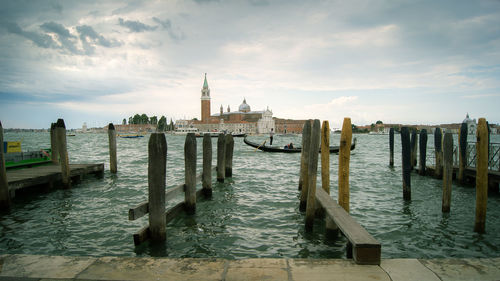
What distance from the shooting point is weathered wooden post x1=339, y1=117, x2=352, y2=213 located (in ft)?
15.8

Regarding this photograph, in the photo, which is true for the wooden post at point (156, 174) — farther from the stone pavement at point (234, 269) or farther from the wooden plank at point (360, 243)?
the wooden plank at point (360, 243)

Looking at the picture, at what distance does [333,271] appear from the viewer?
2596 millimetres

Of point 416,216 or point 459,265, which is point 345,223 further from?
point 416,216

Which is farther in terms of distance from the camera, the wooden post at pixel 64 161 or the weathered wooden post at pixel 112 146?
the weathered wooden post at pixel 112 146

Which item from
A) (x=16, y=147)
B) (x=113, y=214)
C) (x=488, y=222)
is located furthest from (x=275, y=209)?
(x=16, y=147)

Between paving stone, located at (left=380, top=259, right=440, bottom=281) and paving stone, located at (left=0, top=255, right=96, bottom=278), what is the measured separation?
251 cm

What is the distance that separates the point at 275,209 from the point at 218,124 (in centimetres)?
10023

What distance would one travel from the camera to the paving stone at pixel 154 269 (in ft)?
8.30

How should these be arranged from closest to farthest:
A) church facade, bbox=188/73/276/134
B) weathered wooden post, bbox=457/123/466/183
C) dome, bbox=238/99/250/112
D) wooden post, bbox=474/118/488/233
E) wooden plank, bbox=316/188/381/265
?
wooden plank, bbox=316/188/381/265
wooden post, bbox=474/118/488/233
weathered wooden post, bbox=457/123/466/183
church facade, bbox=188/73/276/134
dome, bbox=238/99/250/112

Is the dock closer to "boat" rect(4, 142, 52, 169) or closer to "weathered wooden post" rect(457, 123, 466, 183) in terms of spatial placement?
"boat" rect(4, 142, 52, 169)

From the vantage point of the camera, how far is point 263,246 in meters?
4.63

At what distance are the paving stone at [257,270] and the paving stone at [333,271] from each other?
0.31ft

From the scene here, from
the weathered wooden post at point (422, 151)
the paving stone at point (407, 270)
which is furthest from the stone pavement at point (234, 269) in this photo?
the weathered wooden post at point (422, 151)

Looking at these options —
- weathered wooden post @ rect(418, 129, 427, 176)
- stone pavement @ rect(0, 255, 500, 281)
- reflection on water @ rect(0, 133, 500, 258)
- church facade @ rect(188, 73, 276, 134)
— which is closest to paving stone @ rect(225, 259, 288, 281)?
stone pavement @ rect(0, 255, 500, 281)
